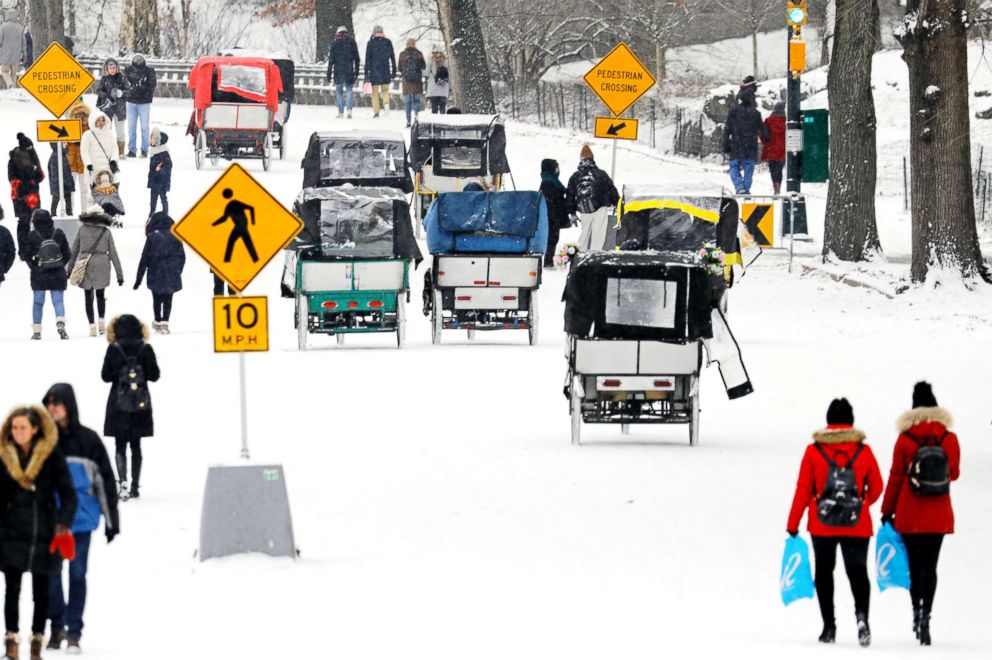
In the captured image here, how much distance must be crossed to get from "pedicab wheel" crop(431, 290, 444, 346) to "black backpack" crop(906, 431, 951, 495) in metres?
12.7

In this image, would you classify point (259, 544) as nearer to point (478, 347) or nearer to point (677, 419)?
point (677, 419)

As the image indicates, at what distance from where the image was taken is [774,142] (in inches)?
1417

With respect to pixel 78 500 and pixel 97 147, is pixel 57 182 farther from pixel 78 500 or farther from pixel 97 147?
pixel 78 500

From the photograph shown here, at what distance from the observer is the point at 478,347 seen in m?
23.3

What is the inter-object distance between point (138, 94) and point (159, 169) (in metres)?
6.69

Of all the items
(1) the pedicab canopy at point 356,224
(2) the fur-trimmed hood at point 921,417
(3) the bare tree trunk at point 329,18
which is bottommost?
(2) the fur-trimmed hood at point 921,417

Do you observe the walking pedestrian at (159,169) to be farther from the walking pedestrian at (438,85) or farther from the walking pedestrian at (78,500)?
the walking pedestrian at (78,500)

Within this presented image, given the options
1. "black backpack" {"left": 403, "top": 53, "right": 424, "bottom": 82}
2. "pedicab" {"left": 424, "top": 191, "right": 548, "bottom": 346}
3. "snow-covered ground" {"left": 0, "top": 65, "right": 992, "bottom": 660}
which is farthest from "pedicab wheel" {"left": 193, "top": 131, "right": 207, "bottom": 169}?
"pedicab" {"left": 424, "top": 191, "right": 548, "bottom": 346}

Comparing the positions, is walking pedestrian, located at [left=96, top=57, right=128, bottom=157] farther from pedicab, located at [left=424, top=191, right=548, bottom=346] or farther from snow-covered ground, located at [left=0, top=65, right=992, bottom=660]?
pedicab, located at [left=424, top=191, right=548, bottom=346]

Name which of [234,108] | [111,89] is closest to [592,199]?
[234,108]

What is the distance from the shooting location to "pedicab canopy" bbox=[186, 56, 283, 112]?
36.8 metres

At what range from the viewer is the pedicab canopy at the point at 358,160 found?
99.2 feet

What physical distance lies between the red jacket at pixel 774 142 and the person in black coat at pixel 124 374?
74.4 feet

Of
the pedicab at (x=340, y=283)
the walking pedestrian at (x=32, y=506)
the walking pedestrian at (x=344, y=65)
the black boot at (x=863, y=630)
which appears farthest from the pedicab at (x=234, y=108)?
the walking pedestrian at (x=32, y=506)
